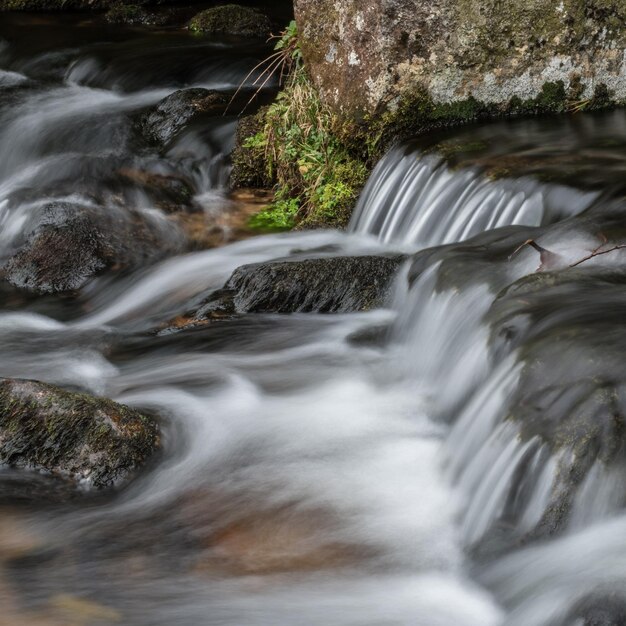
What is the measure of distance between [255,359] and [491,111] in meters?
2.78

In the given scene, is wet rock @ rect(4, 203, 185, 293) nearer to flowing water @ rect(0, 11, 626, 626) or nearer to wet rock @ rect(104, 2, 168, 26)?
flowing water @ rect(0, 11, 626, 626)

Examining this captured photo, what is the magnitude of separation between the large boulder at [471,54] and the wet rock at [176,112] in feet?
6.90

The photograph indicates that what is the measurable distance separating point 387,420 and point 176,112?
519 cm

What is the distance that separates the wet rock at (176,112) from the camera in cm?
901

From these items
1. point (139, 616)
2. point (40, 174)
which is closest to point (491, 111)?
point (40, 174)

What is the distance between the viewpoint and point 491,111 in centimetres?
720

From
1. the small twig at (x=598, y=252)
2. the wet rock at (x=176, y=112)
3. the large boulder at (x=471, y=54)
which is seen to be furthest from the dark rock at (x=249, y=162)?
the small twig at (x=598, y=252)

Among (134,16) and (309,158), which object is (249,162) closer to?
(309,158)

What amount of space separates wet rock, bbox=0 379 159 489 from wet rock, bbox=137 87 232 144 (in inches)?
189

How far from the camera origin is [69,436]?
4340mm

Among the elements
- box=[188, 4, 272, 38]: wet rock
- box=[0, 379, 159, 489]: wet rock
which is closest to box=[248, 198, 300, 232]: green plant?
box=[0, 379, 159, 489]: wet rock

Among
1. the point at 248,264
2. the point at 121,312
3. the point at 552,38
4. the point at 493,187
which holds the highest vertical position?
the point at 552,38

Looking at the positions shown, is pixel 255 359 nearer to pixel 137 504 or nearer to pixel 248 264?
pixel 248 264

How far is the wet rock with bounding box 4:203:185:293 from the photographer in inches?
277
